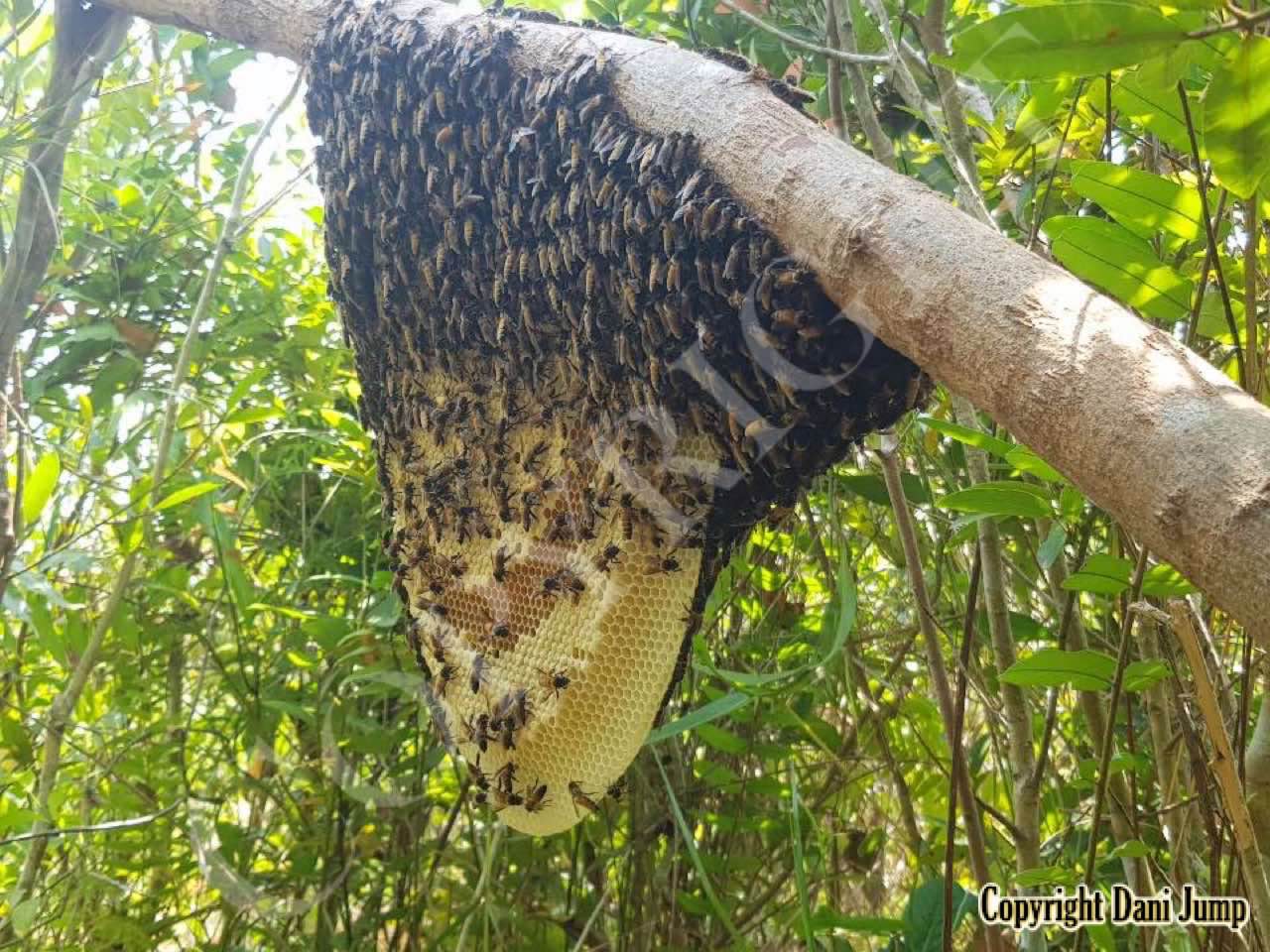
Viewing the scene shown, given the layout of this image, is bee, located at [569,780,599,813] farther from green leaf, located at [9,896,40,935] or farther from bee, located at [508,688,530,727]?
green leaf, located at [9,896,40,935]

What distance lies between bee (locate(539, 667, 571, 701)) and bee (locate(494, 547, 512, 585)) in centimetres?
12

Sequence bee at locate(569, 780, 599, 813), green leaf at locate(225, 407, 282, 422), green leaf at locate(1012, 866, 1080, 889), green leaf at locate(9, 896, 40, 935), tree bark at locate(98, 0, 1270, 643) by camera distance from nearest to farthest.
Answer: tree bark at locate(98, 0, 1270, 643), green leaf at locate(1012, 866, 1080, 889), bee at locate(569, 780, 599, 813), green leaf at locate(9, 896, 40, 935), green leaf at locate(225, 407, 282, 422)

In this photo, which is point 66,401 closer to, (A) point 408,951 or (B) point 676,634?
(A) point 408,951

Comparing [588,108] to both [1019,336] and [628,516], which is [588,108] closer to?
[628,516]

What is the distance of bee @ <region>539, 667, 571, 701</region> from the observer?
992mm

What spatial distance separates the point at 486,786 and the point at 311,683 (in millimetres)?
830

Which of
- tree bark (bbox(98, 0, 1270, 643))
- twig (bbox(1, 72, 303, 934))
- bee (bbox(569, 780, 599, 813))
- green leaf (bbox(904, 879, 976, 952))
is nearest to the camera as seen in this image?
tree bark (bbox(98, 0, 1270, 643))

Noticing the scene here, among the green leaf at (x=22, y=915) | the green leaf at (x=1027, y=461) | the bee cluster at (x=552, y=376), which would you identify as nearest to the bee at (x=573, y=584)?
the bee cluster at (x=552, y=376)

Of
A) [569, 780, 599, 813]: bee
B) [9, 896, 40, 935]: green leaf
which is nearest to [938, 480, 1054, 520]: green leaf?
[569, 780, 599, 813]: bee

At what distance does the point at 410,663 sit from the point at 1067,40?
1.34 meters

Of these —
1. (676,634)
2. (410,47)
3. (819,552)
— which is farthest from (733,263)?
(819,552)

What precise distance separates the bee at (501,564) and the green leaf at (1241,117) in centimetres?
76

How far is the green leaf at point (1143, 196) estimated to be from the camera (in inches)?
31.2

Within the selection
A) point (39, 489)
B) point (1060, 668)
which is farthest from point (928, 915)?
point (39, 489)
